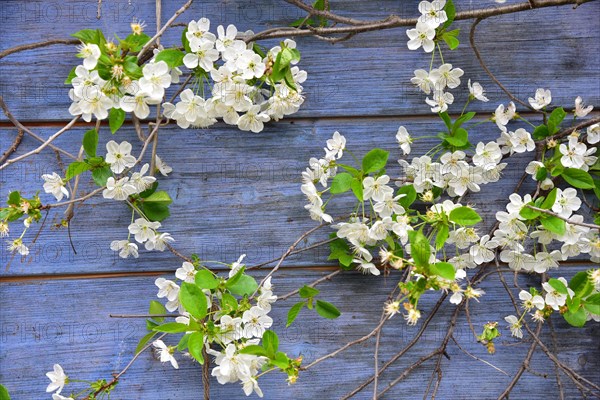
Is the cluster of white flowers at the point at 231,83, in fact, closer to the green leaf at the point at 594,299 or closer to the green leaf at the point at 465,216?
the green leaf at the point at 465,216

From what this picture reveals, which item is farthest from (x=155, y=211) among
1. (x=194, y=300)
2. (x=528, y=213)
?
A: (x=528, y=213)

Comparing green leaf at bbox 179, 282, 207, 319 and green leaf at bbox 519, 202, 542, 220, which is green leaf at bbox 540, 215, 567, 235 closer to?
green leaf at bbox 519, 202, 542, 220

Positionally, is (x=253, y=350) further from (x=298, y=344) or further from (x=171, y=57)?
(x=171, y=57)

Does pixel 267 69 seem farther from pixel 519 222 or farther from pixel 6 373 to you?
pixel 6 373

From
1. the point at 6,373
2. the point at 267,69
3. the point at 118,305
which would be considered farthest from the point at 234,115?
the point at 6,373

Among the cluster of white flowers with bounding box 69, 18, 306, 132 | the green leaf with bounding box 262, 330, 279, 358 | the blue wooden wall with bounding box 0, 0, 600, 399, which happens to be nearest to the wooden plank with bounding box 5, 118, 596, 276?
the blue wooden wall with bounding box 0, 0, 600, 399

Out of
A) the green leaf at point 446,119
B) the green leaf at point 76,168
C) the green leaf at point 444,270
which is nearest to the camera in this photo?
the green leaf at point 444,270

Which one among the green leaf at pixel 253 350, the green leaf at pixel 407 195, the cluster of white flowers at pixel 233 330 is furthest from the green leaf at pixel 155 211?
the green leaf at pixel 407 195
